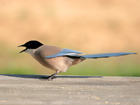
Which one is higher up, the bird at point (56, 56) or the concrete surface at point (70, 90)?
the bird at point (56, 56)

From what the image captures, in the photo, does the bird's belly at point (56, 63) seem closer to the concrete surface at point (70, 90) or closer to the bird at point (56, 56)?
the bird at point (56, 56)

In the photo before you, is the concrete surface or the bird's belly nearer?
the concrete surface

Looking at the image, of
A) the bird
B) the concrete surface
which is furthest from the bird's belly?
the concrete surface

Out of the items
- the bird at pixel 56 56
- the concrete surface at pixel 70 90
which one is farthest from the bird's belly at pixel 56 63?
the concrete surface at pixel 70 90

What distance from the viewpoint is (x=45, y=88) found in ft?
8.99

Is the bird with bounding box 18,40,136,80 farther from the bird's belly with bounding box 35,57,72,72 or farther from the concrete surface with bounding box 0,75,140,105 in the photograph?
the concrete surface with bounding box 0,75,140,105

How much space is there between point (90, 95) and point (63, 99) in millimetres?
255

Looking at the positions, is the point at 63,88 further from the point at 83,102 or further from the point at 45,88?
the point at 83,102

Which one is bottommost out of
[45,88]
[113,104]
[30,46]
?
[113,104]

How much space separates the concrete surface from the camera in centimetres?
226

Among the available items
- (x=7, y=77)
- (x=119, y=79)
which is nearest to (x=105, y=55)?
(x=119, y=79)

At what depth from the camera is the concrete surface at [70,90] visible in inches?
89.0

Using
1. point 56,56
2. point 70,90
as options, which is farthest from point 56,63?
point 70,90

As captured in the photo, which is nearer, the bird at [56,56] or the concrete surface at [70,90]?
the concrete surface at [70,90]
